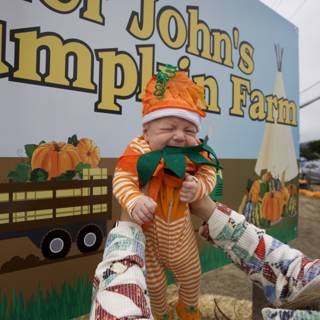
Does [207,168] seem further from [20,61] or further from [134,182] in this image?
[20,61]

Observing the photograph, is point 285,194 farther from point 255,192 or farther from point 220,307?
point 220,307

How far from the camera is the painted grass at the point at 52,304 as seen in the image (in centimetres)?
132

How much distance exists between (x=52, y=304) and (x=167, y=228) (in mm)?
751

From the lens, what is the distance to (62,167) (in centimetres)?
142

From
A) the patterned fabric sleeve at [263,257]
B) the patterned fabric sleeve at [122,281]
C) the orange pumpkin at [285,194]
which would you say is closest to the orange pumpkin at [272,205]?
the orange pumpkin at [285,194]

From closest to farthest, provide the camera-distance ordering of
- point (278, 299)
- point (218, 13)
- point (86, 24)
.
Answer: point (278, 299)
point (86, 24)
point (218, 13)

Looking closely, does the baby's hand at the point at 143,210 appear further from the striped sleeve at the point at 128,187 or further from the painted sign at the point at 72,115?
the painted sign at the point at 72,115

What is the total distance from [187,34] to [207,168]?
123 cm

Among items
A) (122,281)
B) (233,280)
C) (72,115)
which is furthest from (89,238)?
(233,280)

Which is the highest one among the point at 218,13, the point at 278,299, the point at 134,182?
the point at 218,13

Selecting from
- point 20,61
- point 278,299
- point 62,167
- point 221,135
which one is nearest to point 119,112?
point 62,167

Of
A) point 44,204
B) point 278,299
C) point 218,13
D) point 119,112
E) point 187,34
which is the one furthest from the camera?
point 218,13

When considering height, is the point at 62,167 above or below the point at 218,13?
below

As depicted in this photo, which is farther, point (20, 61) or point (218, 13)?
point (218, 13)
